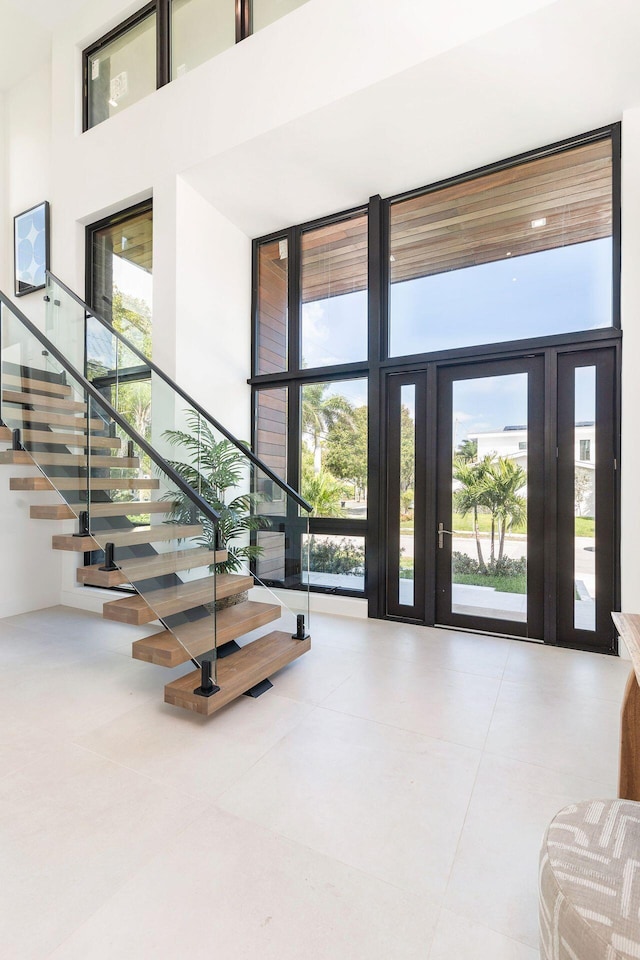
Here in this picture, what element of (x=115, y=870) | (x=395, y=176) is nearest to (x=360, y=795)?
(x=115, y=870)

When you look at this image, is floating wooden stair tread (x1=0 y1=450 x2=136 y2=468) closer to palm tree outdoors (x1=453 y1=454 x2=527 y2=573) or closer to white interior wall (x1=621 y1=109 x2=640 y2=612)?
palm tree outdoors (x1=453 y1=454 x2=527 y2=573)

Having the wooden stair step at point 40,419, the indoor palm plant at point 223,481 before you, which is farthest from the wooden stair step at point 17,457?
the indoor palm plant at point 223,481

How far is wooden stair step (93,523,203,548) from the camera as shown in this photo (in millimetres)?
→ 2842

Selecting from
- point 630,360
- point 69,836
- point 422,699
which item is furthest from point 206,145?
point 69,836

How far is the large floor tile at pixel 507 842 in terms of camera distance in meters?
1.44

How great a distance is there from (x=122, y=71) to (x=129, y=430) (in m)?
4.52

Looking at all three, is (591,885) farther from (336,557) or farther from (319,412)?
(319,412)

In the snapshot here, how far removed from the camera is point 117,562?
290 centimetres

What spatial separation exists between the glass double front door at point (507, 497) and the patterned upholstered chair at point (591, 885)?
2715 millimetres

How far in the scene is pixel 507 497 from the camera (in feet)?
13.1

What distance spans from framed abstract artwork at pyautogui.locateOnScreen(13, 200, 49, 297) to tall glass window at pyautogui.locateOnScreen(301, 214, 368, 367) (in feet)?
9.76

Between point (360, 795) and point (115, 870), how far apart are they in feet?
3.04

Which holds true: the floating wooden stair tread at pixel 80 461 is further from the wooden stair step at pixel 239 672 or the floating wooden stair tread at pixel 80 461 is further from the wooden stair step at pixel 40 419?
the wooden stair step at pixel 239 672

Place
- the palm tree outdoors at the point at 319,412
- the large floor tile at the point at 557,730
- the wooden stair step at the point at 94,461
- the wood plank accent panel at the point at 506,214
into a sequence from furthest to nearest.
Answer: the palm tree outdoors at the point at 319,412, the wood plank accent panel at the point at 506,214, the wooden stair step at the point at 94,461, the large floor tile at the point at 557,730
